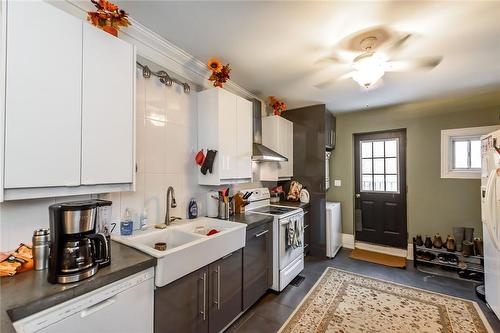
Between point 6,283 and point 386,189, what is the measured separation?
4496 millimetres

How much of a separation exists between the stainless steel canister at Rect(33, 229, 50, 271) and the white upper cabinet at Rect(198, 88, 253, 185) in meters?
1.37

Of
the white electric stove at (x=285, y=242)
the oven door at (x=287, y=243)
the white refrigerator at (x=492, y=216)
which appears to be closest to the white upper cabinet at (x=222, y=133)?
the white electric stove at (x=285, y=242)

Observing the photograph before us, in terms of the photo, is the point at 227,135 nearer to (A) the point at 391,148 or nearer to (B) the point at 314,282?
(B) the point at 314,282

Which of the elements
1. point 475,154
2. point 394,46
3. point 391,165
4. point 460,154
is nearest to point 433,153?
point 460,154

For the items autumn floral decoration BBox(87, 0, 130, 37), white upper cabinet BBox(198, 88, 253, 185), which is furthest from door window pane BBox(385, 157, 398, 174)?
autumn floral decoration BBox(87, 0, 130, 37)

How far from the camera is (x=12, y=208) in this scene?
4.05 feet

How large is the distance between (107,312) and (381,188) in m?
4.15

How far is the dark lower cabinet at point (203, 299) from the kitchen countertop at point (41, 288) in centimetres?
28

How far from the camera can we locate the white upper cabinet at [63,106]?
104 cm

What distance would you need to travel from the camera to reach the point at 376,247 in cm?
395

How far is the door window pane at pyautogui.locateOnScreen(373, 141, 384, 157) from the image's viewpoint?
13.0 ft

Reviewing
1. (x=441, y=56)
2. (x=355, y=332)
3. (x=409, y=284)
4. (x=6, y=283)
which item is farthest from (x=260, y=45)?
(x=409, y=284)

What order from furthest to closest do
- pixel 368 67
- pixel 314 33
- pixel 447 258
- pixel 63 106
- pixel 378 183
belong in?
pixel 378 183
pixel 447 258
pixel 368 67
pixel 314 33
pixel 63 106

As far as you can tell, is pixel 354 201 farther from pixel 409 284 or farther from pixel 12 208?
pixel 12 208
